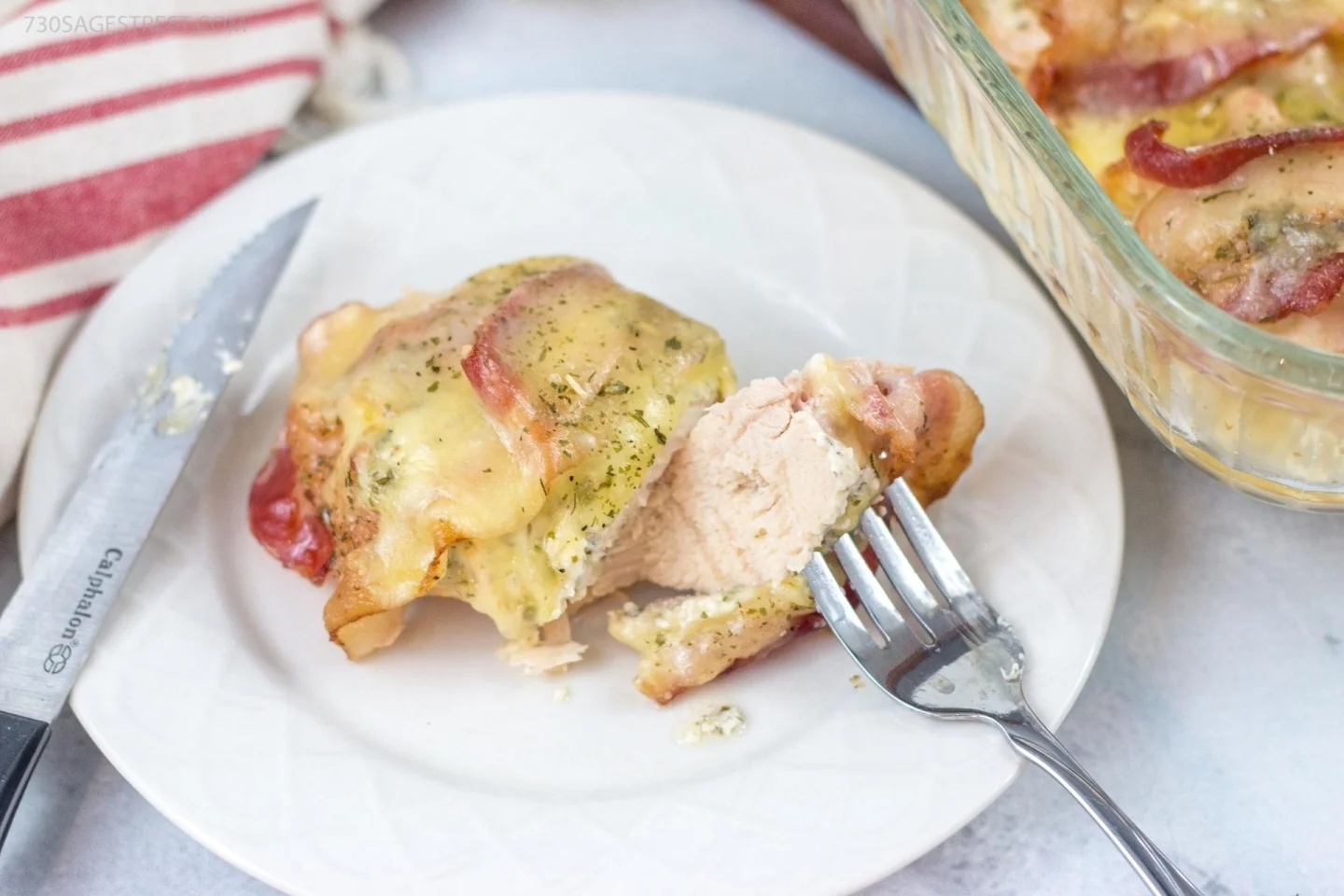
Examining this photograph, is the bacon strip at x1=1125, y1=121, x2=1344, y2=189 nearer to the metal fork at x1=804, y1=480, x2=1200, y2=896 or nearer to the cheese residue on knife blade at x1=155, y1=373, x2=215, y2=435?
the metal fork at x1=804, y1=480, x2=1200, y2=896

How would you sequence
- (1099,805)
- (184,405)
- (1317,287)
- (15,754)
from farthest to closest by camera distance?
(184,405) < (1317,287) < (15,754) < (1099,805)

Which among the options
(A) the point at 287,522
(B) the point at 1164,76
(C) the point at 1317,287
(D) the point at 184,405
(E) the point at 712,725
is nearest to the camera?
(E) the point at 712,725

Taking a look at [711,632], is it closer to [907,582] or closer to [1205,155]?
[907,582]

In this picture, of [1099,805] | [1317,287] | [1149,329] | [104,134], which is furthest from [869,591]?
[104,134]

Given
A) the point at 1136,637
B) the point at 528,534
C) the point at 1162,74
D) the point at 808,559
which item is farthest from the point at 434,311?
the point at 1162,74

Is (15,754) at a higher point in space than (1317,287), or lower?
lower

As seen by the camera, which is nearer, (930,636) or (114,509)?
(930,636)

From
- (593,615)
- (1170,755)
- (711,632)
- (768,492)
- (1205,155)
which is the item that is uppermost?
(1205,155)

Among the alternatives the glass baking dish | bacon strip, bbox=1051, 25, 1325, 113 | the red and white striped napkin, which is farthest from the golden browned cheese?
bacon strip, bbox=1051, 25, 1325, 113
